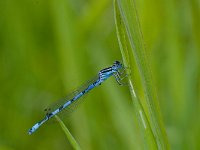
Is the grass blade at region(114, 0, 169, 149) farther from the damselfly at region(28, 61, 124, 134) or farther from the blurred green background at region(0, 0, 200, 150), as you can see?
the damselfly at region(28, 61, 124, 134)

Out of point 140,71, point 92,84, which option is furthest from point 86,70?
point 140,71

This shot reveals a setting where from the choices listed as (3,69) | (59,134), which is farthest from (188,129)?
(3,69)

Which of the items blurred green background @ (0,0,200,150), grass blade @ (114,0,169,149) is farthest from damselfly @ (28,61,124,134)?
grass blade @ (114,0,169,149)

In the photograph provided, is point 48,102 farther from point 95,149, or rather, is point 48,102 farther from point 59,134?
point 95,149

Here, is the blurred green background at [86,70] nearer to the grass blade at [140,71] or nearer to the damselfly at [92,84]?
the damselfly at [92,84]

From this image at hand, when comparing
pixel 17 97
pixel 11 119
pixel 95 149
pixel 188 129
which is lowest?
pixel 188 129

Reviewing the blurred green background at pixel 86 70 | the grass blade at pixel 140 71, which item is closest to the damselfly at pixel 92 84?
the blurred green background at pixel 86 70
